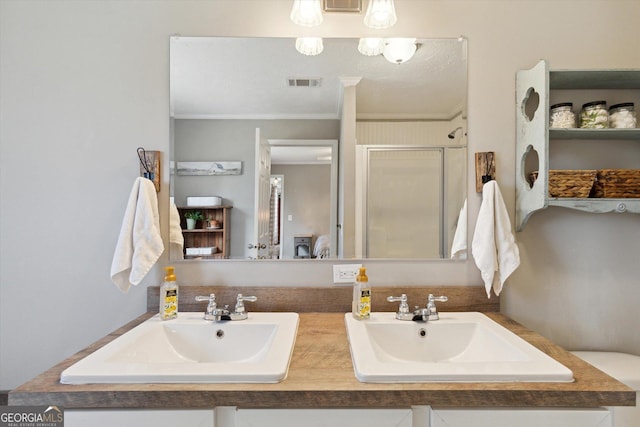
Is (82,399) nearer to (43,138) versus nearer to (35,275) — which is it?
(35,275)

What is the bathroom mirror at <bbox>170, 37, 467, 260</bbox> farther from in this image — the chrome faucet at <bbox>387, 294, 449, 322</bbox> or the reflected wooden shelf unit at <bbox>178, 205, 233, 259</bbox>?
the chrome faucet at <bbox>387, 294, 449, 322</bbox>

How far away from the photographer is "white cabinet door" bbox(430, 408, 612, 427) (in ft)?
2.66

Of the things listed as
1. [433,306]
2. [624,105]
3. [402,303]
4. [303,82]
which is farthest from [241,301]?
[624,105]

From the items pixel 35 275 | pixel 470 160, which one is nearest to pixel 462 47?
pixel 470 160

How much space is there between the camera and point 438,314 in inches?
52.7

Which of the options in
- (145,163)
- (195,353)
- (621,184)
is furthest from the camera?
(145,163)

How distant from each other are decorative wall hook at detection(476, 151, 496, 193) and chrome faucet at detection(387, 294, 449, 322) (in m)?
0.51

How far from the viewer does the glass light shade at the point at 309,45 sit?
1.46 m

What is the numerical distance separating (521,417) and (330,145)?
109cm

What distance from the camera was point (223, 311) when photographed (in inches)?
50.2

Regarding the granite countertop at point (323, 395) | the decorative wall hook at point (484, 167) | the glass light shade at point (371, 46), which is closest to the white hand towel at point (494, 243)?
the decorative wall hook at point (484, 167)

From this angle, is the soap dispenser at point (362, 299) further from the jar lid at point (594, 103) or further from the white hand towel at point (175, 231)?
the jar lid at point (594, 103)

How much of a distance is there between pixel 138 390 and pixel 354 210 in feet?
3.19

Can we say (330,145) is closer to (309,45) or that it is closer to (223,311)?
(309,45)
